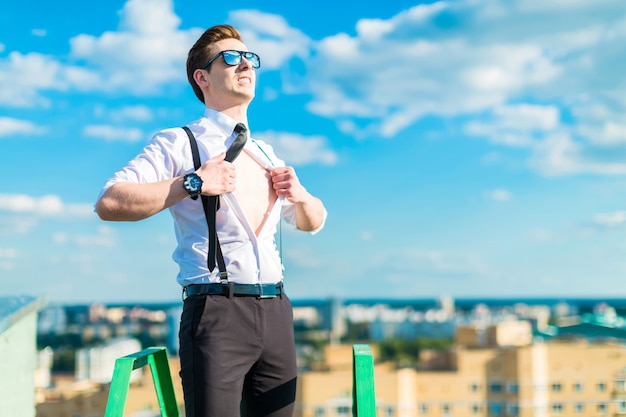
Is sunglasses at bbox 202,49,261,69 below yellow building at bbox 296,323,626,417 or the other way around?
the other way around

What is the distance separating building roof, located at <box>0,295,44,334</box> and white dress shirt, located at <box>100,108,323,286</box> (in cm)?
101

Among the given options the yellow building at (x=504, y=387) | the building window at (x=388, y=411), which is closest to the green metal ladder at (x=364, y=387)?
the yellow building at (x=504, y=387)

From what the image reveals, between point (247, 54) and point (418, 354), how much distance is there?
56341 mm

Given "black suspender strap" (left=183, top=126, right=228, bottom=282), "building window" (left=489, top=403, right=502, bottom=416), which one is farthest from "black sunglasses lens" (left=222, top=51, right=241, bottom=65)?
"building window" (left=489, top=403, right=502, bottom=416)

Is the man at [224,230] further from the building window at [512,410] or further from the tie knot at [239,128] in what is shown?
the building window at [512,410]

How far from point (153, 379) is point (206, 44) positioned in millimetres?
732

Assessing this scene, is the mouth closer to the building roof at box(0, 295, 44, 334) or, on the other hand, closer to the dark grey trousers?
the dark grey trousers

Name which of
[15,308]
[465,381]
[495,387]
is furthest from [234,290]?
[465,381]

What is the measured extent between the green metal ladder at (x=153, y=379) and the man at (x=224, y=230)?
0.11 m

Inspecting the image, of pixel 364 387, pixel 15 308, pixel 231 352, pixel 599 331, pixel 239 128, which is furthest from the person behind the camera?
pixel 599 331

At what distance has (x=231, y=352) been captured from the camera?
1.46m

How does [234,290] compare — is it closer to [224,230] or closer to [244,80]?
[224,230]

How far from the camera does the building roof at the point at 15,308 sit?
2292 millimetres

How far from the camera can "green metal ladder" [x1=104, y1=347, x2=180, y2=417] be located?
139 centimetres
